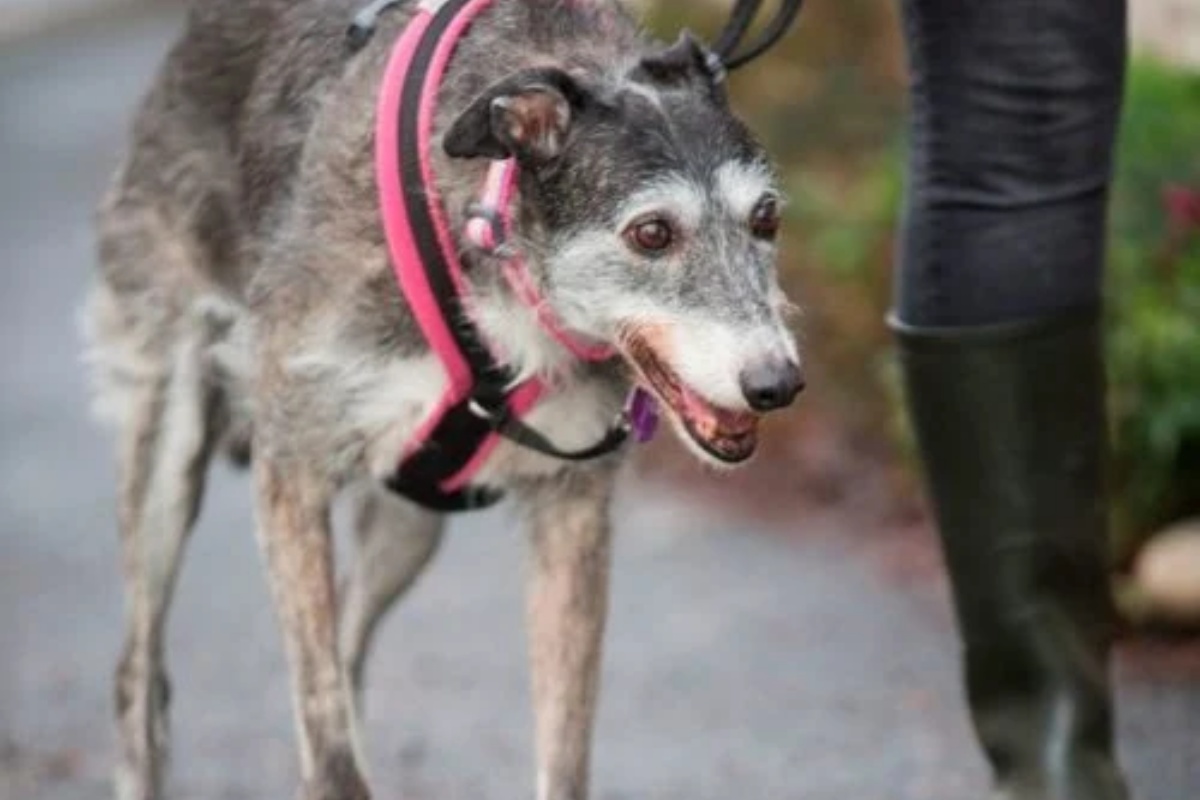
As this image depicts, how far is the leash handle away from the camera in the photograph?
190 inches

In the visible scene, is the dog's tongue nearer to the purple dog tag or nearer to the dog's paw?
the purple dog tag

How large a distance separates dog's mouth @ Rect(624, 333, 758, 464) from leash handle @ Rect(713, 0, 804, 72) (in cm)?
56

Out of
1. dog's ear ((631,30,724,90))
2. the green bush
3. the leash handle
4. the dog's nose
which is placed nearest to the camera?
the dog's nose

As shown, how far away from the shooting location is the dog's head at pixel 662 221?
14.2ft

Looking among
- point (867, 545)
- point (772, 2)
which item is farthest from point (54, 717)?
point (772, 2)

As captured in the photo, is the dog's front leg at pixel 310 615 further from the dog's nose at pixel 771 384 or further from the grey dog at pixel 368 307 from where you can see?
Answer: the dog's nose at pixel 771 384

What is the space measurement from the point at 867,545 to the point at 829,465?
0.56 meters

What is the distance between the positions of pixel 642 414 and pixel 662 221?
2.03ft

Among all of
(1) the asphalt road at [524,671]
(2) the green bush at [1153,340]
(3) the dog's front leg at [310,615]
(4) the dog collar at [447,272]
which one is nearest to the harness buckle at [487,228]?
(4) the dog collar at [447,272]

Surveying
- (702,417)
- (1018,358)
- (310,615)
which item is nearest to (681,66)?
(702,417)

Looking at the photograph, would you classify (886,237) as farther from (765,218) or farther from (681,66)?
(765,218)

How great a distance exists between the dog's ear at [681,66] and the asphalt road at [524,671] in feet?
3.43

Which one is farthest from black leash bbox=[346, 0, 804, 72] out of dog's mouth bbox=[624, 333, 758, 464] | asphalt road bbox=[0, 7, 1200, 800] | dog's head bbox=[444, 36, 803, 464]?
asphalt road bbox=[0, 7, 1200, 800]

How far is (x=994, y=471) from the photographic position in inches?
205
